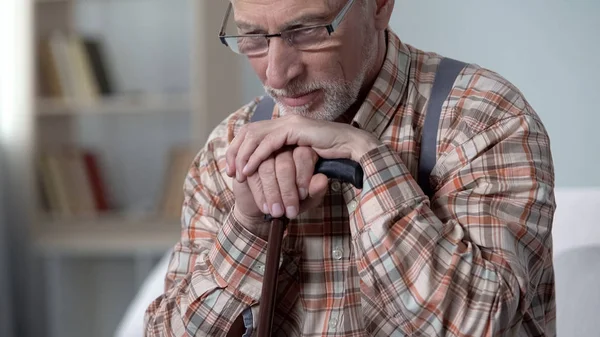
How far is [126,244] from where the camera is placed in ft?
11.2

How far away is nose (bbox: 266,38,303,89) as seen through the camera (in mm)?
1242

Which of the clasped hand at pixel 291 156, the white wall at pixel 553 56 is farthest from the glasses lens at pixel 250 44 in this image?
the white wall at pixel 553 56

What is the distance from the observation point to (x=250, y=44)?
1.29 metres

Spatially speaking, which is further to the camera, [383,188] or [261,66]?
[261,66]

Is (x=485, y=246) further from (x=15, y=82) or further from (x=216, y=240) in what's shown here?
(x=15, y=82)

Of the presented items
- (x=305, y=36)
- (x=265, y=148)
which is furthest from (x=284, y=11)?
(x=265, y=148)

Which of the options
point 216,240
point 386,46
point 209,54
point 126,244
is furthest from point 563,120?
point 126,244

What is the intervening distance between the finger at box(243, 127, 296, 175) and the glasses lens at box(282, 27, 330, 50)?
0.14 meters

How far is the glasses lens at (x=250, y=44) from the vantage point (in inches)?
50.1

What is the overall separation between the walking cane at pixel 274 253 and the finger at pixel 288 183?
0.12 ft

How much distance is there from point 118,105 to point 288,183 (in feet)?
7.71

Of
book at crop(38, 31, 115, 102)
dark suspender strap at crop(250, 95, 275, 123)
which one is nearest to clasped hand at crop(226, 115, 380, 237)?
dark suspender strap at crop(250, 95, 275, 123)

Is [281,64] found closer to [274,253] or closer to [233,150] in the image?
[233,150]

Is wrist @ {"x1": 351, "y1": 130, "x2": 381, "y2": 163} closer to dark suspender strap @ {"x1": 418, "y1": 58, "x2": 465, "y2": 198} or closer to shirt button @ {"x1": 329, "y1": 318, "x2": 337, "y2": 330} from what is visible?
dark suspender strap @ {"x1": 418, "y1": 58, "x2": 465, "y2": 198}
